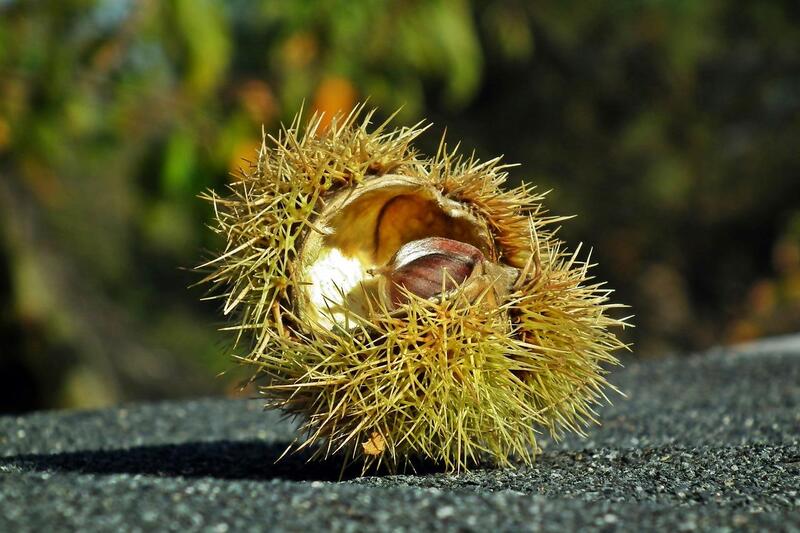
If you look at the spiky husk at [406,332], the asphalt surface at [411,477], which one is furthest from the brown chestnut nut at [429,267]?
the asphalt surface at [411,477]

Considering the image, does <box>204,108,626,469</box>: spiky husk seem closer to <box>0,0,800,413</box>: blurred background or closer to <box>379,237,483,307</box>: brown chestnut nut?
<box>379,237,483,307</box>: brown chestnut nut

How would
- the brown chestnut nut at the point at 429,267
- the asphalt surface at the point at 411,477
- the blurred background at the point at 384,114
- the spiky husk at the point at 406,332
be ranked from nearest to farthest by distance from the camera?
the asphalt surface at the point at 411,477 → the spiky husk at the point at 406,332 → the brown chestnut nut at the point at 429,267 → the blurred background at the point at 384,114

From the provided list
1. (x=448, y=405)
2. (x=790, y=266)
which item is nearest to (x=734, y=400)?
(x=448, y=405)

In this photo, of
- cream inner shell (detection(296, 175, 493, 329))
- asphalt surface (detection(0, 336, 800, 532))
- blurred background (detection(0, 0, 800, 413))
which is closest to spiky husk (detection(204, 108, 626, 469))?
cream inner shell (detection(296, 175, 493, 329))

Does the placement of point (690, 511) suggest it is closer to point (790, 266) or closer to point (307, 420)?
point (307, 420)

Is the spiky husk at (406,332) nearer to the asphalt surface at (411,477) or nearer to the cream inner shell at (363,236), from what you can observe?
the cream inner shell at (363,236)

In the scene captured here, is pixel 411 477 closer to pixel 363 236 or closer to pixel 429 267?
pixel 429 267
